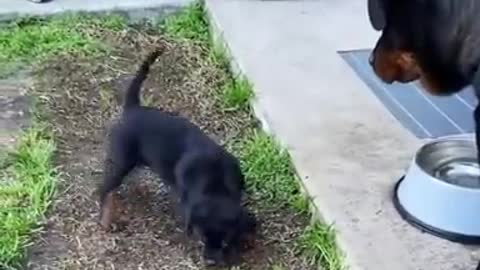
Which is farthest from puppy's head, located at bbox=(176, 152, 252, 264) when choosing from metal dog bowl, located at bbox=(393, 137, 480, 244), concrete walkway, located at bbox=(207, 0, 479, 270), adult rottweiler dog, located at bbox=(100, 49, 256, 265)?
metal dog bowl, located at bbox=(393, 137, 480, 244)

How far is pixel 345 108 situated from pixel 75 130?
34.3 inches

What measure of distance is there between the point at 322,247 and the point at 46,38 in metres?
1.84

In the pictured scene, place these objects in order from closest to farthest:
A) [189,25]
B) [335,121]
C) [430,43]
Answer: [430,43], [335,121], [189,25]

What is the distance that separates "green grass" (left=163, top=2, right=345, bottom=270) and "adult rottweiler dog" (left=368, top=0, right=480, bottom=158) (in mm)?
468

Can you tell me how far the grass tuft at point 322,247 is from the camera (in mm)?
2787

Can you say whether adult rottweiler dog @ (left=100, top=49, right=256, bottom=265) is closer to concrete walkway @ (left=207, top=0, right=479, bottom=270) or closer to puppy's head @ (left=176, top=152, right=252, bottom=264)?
puppy's head @ (left=176, top=152, right=252, bottom=264)

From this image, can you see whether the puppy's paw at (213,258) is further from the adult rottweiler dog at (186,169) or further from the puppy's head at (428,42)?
the puppy's head at (428,42)

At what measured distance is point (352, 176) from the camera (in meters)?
3.10

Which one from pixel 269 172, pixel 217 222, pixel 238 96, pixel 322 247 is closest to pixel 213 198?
pixel 217 222

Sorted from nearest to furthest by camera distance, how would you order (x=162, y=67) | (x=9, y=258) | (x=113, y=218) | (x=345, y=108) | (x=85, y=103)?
(x=9, y=258), (x=113, y=218), (x=345, y=108), (x=85, y=103), (x=162, y=67)

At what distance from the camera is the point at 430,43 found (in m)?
2.46

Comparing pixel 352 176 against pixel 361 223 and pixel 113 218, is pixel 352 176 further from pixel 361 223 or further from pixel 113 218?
pixel 113 218

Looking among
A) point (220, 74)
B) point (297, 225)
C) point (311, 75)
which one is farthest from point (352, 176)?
point (220, 74)

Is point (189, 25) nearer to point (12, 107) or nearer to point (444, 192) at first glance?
point (12, 107)
